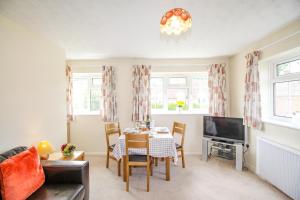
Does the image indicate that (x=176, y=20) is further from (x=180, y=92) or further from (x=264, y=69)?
(x=180, y=92)

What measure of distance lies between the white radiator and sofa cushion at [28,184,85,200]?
2.54 m

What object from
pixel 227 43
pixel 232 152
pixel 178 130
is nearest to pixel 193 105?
pixel 178 130

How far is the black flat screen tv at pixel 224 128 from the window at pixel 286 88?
0.63m

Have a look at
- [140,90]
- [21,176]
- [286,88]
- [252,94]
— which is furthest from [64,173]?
[286,88]

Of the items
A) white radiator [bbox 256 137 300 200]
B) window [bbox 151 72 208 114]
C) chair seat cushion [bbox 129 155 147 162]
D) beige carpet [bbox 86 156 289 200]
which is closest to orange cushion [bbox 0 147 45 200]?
beige carpet [bbox 86 156 289 200]

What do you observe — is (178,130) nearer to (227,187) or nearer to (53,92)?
(227,187)

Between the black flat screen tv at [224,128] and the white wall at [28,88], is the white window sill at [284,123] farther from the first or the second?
the white wall at [28,88]

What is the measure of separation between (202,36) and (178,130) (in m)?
1.85

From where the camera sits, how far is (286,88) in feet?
8.49

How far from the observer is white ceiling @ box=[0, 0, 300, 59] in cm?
171

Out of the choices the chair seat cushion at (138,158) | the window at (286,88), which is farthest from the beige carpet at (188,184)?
the window at (286,88)

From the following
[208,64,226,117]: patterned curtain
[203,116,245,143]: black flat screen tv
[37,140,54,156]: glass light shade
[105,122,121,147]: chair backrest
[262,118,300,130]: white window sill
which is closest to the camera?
[262,118,300,130]: white window sill

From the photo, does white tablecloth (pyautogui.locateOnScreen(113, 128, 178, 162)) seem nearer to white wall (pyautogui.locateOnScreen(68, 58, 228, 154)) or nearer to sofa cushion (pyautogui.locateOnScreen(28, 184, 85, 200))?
sofa cushion (pyautogui.locateOnScreen(28, 184, 85, 200))

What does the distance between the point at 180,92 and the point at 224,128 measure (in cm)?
134
